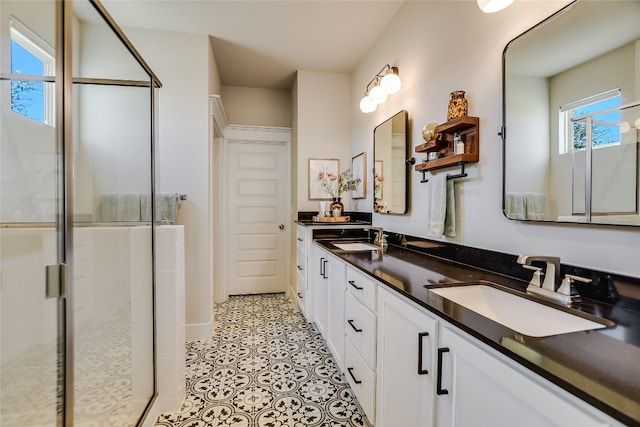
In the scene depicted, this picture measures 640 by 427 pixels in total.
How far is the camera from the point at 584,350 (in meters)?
0.65

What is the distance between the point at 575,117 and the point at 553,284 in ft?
1.98

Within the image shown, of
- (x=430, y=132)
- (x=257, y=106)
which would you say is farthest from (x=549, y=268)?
(x=257, y=106)

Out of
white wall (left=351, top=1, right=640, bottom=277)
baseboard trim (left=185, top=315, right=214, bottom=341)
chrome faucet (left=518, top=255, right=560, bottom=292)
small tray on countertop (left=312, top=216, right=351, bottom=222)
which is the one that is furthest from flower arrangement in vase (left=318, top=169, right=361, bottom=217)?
chrome faucet (left=518, top=255, right=560, bottom=292)

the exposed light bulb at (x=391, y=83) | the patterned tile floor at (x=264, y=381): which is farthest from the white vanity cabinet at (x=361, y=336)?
the exposed light bulb at (x=391, y=83)

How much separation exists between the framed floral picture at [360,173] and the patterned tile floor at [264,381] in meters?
1.45

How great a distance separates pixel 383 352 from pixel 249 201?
116 inches

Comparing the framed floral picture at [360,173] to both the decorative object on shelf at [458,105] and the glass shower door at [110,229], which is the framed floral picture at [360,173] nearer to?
the decorative object on shelf at [458,105]

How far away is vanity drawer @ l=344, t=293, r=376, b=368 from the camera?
143 cm

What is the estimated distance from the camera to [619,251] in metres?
0.95

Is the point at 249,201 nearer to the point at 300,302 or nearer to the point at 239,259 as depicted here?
the point at 239,259

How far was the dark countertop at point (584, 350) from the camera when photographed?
496mm

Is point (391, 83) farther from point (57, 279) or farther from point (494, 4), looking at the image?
point (57, 279)

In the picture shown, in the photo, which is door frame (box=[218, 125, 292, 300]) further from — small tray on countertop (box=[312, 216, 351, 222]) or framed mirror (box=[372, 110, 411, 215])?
framed mirror (box=[372, 110, 411, 215])

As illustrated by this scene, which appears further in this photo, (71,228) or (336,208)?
(336,208)
